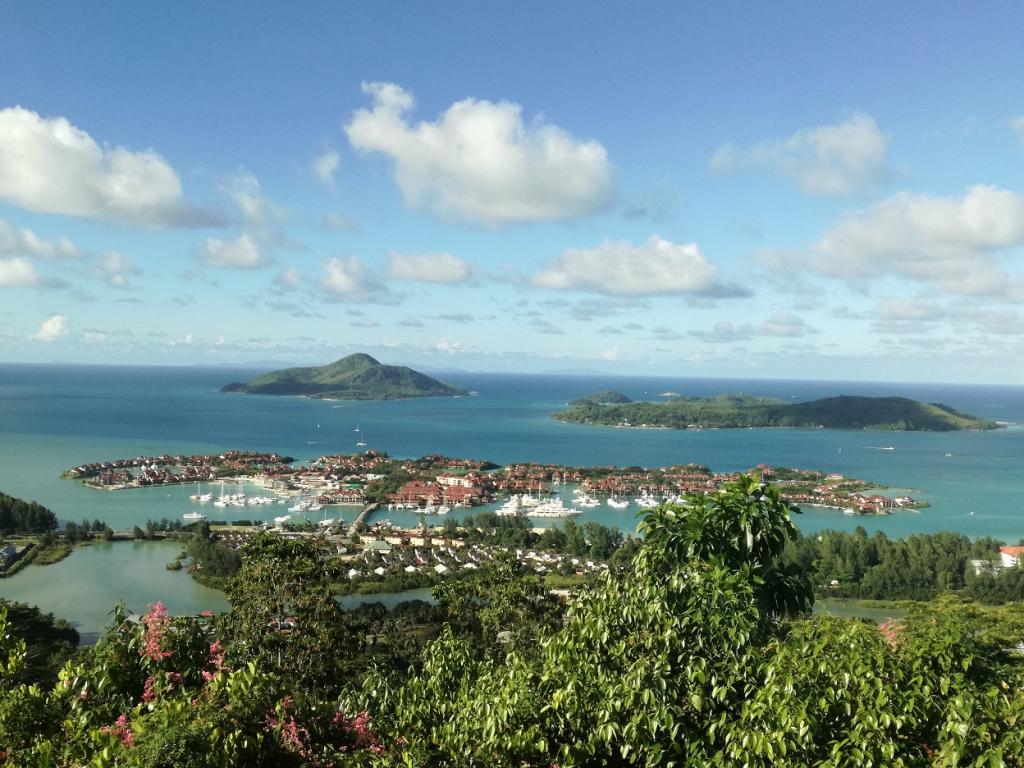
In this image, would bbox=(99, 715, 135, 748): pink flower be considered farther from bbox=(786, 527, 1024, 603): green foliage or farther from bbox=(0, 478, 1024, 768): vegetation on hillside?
bbox=(786, 527, 1024, 603): green foliage

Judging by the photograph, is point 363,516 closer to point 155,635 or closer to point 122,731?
point 155,635

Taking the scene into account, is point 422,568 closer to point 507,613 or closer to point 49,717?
point 507,613

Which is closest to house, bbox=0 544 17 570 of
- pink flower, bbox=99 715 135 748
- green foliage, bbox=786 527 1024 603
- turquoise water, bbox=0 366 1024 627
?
turquoise water, bbox=0 366 1024 627

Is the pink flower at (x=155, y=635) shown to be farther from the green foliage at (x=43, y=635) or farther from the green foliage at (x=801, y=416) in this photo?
the green foliage at (x=801, y=416)

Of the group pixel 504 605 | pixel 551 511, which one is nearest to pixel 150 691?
pixel 504 605

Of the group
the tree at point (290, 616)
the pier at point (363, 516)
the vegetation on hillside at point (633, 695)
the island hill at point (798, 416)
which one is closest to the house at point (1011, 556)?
the pier at point (363, 516)
